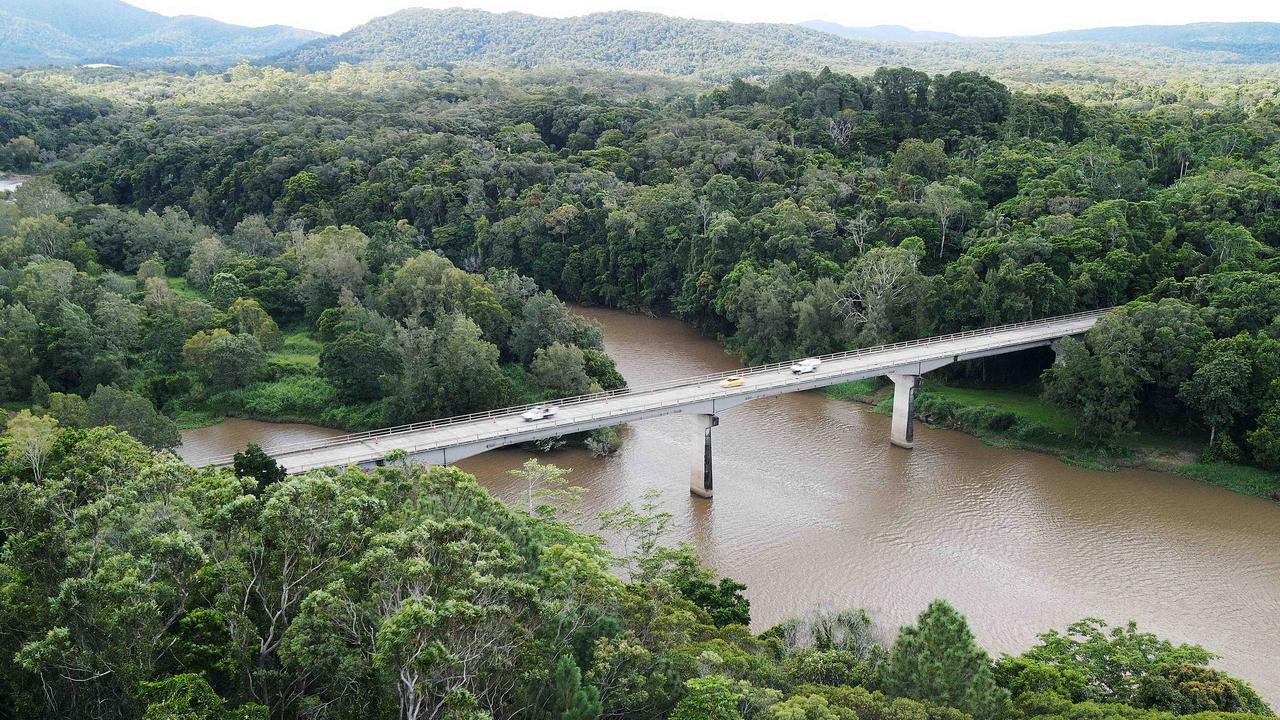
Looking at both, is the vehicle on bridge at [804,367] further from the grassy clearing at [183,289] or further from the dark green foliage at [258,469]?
the grassy clearing at [183,289]

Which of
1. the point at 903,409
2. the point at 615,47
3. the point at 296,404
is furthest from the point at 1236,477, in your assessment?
the point at 615,47

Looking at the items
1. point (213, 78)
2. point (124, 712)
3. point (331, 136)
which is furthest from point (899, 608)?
point (213, 78)

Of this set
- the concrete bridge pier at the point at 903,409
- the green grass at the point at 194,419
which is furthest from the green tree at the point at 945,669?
the green grass at the point at 194,419

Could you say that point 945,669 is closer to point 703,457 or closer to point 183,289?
point 703,457

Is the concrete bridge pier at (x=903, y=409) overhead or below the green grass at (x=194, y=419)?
overhead

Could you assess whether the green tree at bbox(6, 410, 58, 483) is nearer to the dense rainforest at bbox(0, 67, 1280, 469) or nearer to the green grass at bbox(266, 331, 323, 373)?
the dense rainforest at bbox(0, 67, 1280, 469)

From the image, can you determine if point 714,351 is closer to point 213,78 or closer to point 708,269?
point 708,269
